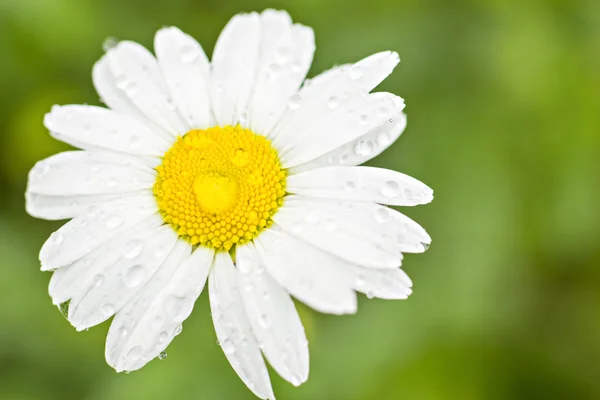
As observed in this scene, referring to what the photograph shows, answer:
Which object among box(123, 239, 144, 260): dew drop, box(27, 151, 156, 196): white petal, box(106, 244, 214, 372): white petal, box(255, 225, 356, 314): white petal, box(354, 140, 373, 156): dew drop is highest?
box(354, 140, 373, 156): dew drop

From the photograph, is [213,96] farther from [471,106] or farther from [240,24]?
[471,106]

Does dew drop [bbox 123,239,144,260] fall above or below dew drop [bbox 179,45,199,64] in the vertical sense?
below

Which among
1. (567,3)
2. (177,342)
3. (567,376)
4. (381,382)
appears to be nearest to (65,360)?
(177,342)

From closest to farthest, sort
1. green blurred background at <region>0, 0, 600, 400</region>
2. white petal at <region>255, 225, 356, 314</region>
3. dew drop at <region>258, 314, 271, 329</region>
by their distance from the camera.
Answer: white petal at <region>255, 225, 356, 314</region>, dew drop at <region>258, 314, 271, 329</region>, green blurred background at <region>0, 0, 600, 400</region>

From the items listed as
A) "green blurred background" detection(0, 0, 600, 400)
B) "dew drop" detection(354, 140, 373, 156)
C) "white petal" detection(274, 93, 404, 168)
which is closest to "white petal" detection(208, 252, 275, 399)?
"white petal" detection(274, 93, 404, 168)

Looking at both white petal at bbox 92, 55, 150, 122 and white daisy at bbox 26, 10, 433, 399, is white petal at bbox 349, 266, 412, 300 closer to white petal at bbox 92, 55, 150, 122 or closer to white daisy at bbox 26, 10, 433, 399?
white daisy at bbox 26, 10, 433, 399

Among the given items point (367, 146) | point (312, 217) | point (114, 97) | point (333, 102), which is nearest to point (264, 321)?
point (312, 217)
